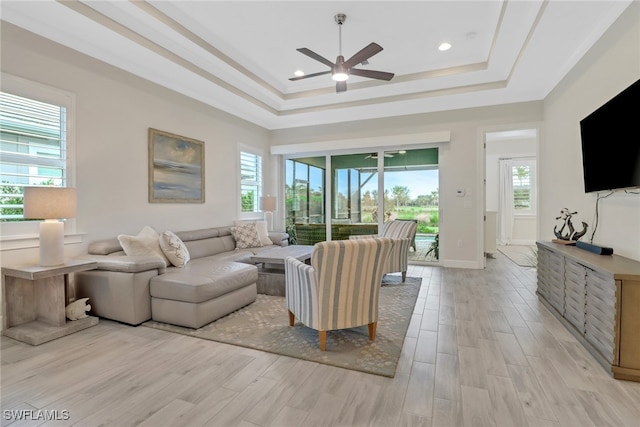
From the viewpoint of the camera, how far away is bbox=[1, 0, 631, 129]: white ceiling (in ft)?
9.59

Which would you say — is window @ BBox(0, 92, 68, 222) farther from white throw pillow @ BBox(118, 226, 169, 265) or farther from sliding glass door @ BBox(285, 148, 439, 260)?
sliding glass door @ BBox(285, 148, 439, 260)

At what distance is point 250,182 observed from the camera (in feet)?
20.5

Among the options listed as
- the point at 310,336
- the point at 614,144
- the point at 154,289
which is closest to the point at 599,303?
the point at 614,144

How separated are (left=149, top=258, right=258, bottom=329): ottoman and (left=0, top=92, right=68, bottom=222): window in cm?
146

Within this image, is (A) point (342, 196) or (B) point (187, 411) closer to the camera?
(B) point (187, 411)

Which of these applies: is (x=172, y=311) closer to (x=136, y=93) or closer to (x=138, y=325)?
(x=138, y=325)

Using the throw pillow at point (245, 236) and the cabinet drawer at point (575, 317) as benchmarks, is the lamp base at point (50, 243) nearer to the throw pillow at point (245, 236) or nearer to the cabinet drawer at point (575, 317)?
the throw pillow at point (245, 236)

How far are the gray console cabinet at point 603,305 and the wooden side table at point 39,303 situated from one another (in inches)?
165

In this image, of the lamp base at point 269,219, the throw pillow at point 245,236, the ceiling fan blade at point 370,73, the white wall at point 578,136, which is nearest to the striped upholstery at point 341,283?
the ceiling fan blade at point 370,73

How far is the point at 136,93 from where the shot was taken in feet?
12.8

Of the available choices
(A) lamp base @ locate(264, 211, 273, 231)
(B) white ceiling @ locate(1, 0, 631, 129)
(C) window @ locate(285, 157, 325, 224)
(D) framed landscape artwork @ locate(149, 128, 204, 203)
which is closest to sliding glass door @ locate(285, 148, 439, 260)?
(C) window @ locate(285, 157, 325, 224)

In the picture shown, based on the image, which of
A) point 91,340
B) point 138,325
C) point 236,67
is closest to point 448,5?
point 236,67

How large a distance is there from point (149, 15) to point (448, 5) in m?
2.98

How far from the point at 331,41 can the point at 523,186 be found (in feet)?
24.1
